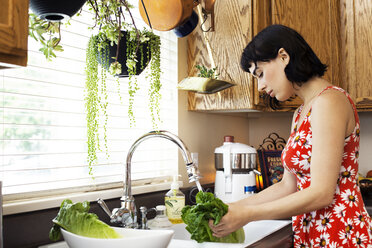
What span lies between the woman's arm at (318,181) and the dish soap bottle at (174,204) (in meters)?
0.51

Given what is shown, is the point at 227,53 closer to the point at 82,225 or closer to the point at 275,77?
the point at 275,77

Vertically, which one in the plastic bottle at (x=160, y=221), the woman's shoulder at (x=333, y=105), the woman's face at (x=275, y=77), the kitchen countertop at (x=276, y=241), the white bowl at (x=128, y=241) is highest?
the woman's face at (x=275, y=77)

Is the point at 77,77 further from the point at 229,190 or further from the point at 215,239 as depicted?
the point at 229,190

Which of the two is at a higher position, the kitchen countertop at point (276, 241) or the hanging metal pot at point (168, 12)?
the hanging metal pot at point (168, 12)

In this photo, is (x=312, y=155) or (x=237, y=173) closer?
(x=312, y=155)

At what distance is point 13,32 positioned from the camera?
81cm

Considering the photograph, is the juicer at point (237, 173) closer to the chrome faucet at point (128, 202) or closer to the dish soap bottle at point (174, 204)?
the dish soap bottle at point (174, 204)

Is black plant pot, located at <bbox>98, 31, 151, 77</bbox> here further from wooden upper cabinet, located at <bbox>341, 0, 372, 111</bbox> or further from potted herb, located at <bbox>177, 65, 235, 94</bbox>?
wooden upper cabinet, located at <bbox>341, 0, 372, 111</bbox>

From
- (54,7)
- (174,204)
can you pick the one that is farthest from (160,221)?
(54,7)

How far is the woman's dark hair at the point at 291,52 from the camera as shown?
141 centimetres

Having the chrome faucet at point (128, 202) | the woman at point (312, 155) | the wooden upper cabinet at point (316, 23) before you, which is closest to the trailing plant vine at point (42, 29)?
the chrome faucet at point (128, 202)

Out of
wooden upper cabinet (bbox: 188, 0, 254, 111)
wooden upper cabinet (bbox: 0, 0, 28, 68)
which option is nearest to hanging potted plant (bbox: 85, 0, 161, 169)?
wooden upper cabinet (bbox: 0, 0, 28, 68)

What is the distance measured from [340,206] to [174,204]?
66 centimetres

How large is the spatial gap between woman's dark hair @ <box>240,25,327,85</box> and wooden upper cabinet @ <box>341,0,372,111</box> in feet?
3.54
